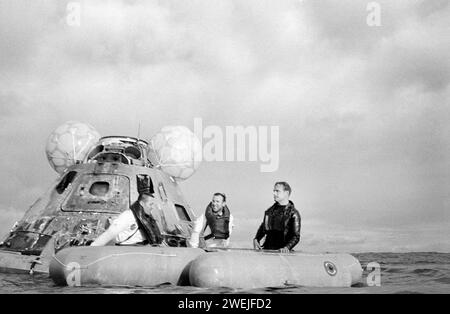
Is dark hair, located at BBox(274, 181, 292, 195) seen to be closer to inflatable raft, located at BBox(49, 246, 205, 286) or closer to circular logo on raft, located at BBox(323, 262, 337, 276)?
circular logo on raft, located at BBox(323, 262, 337, 276)

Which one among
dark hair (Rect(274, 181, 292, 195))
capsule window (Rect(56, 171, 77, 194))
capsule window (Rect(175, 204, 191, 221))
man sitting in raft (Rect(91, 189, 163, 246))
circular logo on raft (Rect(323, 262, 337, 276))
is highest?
capsule window (Rect(56, 171, 77, 194))

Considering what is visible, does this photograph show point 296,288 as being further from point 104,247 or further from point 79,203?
point 79,203

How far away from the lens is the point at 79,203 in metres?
9.91

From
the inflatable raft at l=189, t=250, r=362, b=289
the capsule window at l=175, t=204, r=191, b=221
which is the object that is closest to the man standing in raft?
the inflatable raft at l=189, t=250, r=362, b=289

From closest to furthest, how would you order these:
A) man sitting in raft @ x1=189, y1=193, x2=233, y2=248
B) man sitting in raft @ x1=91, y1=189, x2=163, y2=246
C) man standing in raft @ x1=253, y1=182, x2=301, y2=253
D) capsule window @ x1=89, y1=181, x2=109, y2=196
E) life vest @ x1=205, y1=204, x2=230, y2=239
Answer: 1. man sitting in raft @ x1=91, y1=189, x2=163, y2=246
2. man standing in raft @ x1=253, y1=182, x2=301, y2=253
3. man sitting in raft @ x1=189, y1=193, x2=233, y2=248
4. life vest @ x1=205, y1=204, x2=230, y2=239
5. capsule window @ x1=89, y1=181, x2=109, y2=196

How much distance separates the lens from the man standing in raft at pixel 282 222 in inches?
311

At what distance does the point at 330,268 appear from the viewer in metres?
7.54

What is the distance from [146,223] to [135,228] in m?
0.23

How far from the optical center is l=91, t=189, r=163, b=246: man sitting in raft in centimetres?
740

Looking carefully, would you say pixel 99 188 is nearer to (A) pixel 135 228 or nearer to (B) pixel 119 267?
(A) pixel 135 228

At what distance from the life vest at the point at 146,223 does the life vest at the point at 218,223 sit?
204 cm
